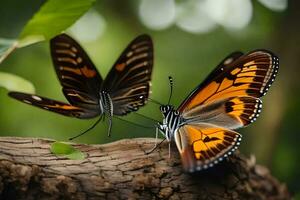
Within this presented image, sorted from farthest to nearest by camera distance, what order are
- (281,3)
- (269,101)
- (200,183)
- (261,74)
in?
(281,3) → (269,101) → (261,74) → (200,183)

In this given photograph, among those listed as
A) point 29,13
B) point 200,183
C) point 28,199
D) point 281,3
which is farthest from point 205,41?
point 28,199

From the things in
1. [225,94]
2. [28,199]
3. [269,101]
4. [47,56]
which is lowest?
[28,199]

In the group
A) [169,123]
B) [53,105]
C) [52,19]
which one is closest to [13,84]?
[53,105]

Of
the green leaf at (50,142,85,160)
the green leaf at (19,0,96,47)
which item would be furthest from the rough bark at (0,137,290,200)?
the green leaf at (19,0,96,47)

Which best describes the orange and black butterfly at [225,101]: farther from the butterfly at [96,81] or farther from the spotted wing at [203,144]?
the butterfly at [96,81]

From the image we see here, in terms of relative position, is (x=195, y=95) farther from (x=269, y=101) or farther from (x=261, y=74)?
(x=269, y=101)

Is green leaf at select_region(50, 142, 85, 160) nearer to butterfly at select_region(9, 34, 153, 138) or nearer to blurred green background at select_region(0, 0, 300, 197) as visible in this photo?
butterfly at select_region(9, 34, 153, 138)

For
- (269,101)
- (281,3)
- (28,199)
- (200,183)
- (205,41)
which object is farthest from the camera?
(205,41)

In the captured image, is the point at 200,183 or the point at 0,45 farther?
the point at 200,183

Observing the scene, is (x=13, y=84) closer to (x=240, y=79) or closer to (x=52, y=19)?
(x=52, y=19)
